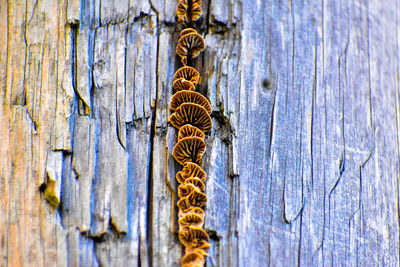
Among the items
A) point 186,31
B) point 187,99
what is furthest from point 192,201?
point 186,31

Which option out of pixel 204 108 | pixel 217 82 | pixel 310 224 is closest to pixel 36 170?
pixel 204 108

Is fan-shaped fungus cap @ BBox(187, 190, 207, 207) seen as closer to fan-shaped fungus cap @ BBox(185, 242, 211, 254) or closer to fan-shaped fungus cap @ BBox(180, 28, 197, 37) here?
fan-shaped fungus cap @ BBox(185, 242, 211, 254)

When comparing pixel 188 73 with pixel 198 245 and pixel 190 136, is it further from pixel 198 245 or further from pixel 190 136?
pixel 198 245

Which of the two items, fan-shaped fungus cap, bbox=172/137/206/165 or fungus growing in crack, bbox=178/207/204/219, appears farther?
fan-shaped fungus cap, bbox=172/137/206/165

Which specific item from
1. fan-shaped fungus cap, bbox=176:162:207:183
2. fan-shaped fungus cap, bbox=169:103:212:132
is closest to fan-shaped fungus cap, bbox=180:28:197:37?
fan-shaped fungus cap, bbox=169:103:212:132

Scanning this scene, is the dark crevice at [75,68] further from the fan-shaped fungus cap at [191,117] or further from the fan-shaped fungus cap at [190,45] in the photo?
the fan-shaped fungus cap at [190,45]

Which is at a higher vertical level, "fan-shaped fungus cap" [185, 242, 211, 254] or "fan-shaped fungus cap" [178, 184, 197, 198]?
"fan-shaped fungus cap" [178, 184, 197, 198]

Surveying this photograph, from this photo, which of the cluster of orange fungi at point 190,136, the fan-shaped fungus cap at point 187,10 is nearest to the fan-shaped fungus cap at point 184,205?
the cluster of orange fungi at point 190,136
